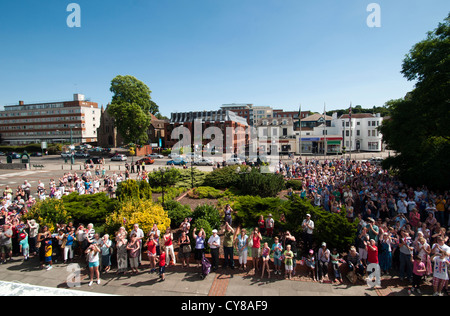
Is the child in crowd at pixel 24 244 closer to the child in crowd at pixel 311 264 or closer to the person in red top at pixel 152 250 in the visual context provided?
the person in red top at pixel 152 250

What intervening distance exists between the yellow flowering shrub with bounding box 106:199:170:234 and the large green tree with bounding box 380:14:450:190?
16.4 meters

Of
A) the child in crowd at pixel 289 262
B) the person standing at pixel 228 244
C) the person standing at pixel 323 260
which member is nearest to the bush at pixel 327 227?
the person standing at pixel 323 260

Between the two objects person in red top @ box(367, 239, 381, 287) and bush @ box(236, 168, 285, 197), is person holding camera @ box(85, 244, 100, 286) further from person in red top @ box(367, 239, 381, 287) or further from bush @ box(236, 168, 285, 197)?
bush @ box(236, 168, 285, 197)

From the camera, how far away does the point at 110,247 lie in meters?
8.25

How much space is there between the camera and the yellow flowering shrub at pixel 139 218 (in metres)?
9.15

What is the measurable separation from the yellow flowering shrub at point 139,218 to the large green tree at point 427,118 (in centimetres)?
1640

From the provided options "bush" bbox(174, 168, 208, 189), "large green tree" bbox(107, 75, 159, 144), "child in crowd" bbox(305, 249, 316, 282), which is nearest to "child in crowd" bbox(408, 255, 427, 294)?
"child in crowd" bbox(305, 249, 316, 282)

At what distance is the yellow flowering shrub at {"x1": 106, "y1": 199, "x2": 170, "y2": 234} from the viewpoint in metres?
9.15

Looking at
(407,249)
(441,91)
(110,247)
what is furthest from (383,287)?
(441,91)

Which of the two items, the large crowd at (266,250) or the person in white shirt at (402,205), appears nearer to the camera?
the large crowd at (266,250)

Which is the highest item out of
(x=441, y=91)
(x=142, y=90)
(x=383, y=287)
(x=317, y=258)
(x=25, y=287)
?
(x=142, y=90)
